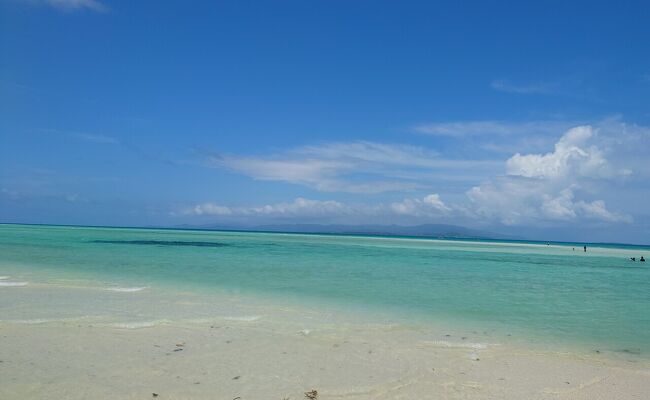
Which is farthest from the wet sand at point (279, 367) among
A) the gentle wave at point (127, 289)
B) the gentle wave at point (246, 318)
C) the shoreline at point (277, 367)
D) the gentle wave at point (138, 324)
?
the gentle wave at point (127, 289)

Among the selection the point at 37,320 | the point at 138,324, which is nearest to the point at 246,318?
the point at 138,324

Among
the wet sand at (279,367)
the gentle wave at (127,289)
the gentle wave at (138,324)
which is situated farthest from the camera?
the gentle wave at (127,289)

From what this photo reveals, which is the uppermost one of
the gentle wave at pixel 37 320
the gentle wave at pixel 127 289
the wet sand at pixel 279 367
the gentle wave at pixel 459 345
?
the gentle wave at pixel 37 320

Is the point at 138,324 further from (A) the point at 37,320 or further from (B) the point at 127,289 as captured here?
(B) the point at 127,289

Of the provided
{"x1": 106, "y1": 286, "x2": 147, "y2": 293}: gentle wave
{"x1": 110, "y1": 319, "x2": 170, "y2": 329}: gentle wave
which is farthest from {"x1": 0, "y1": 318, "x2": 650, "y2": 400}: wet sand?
{"x1": 106, "y1": 286, "x2": 147, "y2": 293}: gentle wave

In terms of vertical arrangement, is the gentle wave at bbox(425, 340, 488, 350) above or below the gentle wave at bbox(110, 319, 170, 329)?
below

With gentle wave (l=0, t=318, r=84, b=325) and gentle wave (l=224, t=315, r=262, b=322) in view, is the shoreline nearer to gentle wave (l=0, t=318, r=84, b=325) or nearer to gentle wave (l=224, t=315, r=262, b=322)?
gentle wave (l=0, t=318, r=84, b=325)

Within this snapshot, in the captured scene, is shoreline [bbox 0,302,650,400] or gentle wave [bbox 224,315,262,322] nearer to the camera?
shoreline [bbox 0,302,650,400]

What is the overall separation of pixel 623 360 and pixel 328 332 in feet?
18.1

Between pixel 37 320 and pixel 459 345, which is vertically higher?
pixel 37 320

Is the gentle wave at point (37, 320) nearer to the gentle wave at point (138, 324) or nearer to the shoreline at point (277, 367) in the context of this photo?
the shoreline at point (277, 367)

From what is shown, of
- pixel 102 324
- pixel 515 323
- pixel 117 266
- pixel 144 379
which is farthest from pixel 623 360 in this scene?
pixel 117 266

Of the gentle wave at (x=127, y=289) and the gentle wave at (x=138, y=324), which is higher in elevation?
the gentle wave at (x=138, y=324)

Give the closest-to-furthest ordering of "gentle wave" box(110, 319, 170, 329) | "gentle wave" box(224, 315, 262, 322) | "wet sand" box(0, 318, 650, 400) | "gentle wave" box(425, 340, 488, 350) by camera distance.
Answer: "wet sand" box(0, 318, 650, 400), "gentle wave" box(425, 340, 488, 350), "gentle wave" box(110, 319, 170, 329), "gentle wave" box(224, 315, 262, 322)
